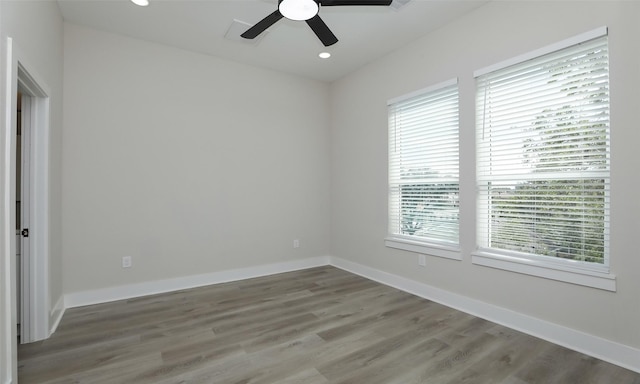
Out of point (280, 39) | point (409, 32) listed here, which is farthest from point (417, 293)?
point (280, 39)

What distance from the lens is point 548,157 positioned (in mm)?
2545

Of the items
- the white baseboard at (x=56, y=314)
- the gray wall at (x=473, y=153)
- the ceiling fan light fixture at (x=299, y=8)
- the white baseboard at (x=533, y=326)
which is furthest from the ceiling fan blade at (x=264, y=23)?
the white baseboard at (x=533, y=326)

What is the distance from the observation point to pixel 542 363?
7.08ft

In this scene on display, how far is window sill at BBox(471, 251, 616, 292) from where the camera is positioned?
221 centimetres

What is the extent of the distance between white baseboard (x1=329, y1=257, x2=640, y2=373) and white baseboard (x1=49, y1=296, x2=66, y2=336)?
11.5ft

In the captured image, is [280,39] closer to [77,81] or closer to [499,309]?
[77,81]

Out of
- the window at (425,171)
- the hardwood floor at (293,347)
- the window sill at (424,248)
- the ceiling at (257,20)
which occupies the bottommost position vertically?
the hardwood floor at (293,347)

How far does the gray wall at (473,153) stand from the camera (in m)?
2.12

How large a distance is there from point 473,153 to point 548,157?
0.64 meters

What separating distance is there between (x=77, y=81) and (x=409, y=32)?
3.69 meters

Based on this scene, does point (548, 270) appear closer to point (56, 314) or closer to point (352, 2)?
point (352, 2)

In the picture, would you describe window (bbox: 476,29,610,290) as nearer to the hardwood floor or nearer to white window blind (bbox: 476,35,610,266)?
white window blind (bbox: 476,35,610,266)

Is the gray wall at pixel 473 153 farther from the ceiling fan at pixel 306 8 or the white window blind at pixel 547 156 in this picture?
the ceiling fan at pixel 306 8

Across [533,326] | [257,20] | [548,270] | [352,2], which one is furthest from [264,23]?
[533,326]
